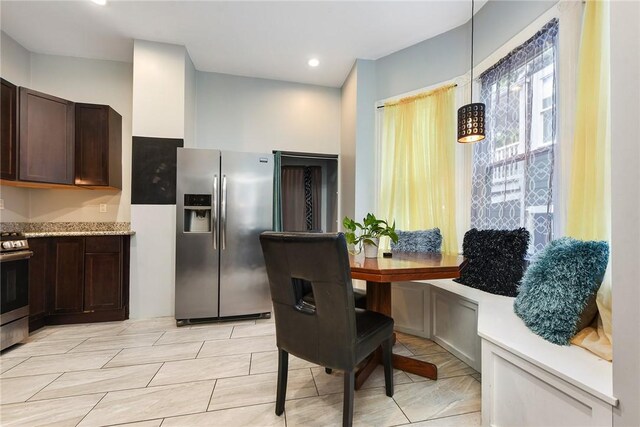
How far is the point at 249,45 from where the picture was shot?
3123 mm

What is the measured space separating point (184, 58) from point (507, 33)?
330 centimetres

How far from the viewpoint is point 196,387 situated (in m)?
1.74

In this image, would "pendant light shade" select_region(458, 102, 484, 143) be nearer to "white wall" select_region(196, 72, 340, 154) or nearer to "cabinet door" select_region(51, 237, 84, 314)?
"white wall" select_region(196, 72, 340, 154)

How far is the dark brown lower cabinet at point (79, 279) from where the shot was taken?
267cm

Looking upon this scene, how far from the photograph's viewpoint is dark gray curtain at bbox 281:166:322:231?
4094 millimetres

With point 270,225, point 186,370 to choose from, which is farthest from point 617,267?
point 270,225

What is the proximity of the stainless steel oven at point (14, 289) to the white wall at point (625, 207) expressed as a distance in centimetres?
377

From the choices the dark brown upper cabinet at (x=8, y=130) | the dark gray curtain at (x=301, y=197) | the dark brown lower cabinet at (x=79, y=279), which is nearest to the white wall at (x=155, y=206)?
the dark brown lower cabinet at (x=79, y=279)

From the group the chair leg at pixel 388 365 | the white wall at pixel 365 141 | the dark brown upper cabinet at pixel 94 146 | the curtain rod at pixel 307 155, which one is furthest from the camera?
the curtain rod at pixel 307 155

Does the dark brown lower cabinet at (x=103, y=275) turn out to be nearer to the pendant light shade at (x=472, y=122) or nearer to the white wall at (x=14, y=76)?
the white wall at (x=14, y=76)

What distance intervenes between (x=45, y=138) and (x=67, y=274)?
142 cm

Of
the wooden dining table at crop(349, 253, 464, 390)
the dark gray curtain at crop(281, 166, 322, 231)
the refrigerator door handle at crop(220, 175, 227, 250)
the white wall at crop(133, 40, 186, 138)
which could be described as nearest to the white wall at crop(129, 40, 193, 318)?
the white wall at crop(133, 40, 186, 138)

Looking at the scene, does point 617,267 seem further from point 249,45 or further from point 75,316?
point 75,316

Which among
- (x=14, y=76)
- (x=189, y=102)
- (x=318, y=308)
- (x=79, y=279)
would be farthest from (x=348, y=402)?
(x=14, y=76)
